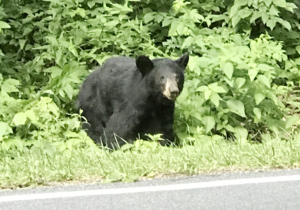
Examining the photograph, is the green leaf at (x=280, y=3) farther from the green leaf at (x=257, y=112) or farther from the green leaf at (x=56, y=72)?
the green leaf at (x=56, y=72)

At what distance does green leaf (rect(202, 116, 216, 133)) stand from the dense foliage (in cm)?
1

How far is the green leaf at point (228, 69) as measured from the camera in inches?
254

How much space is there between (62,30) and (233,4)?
2.67 m

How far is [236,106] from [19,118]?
2480 millimetres

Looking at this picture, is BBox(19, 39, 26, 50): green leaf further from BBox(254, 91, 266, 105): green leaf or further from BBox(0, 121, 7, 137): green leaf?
BBox(254, 91, 266, 105): green leaf

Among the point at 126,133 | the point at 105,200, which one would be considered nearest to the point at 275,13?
the point at 126,133

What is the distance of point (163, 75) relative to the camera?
6059 millimetres

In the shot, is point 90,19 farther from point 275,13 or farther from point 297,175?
point 297,175

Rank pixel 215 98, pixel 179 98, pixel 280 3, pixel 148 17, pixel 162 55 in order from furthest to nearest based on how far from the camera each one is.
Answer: pixel 148 17
pixel 162 55
pixel 280 3
pixel 179 98
pixel 215 98

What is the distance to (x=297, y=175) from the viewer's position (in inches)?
167

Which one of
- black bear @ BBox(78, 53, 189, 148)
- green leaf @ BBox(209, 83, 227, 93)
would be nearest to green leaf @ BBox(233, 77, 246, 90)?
green leaf @ BBox(209, 83, 227, 93)

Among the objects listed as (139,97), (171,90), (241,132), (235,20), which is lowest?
(241,132)

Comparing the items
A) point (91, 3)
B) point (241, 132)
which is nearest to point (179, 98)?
point (241, 132)

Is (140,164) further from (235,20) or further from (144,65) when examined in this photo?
(235,20)
